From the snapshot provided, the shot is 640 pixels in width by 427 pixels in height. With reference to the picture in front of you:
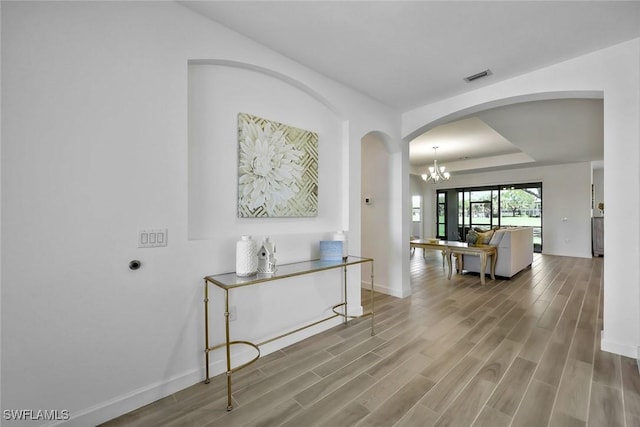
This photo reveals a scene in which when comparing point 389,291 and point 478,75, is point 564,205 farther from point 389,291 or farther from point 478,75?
point 478,75

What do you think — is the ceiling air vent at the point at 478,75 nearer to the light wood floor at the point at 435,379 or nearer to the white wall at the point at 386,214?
the white wall at the point at 386,214

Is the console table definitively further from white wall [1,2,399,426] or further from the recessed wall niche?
the recessed wall niche

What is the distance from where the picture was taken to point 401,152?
3893 mm

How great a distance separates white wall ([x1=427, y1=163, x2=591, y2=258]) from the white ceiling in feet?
22.1

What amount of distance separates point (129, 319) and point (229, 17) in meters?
2.20

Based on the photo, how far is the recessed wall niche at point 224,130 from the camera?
209 cm

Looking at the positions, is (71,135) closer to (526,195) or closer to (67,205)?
(67,205)

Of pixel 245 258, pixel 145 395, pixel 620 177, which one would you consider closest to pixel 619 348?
pixel 620 177

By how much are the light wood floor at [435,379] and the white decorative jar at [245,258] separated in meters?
0.79

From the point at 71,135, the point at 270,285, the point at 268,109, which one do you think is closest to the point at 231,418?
the point at 270,285

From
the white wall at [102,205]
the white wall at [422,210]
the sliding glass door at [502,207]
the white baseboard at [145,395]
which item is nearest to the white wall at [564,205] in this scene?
the sliding glass door at [502,207]

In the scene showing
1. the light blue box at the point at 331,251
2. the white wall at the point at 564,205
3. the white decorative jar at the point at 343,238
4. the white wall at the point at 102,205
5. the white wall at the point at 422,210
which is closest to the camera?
the white wall at the point at 102,205

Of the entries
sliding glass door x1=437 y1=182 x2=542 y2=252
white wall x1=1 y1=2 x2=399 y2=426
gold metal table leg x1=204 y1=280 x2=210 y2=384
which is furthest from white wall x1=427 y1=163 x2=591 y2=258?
gold metal table leg x1=204 y1=280 x2=210 y2=384

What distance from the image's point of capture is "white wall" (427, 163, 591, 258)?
7340 mm
